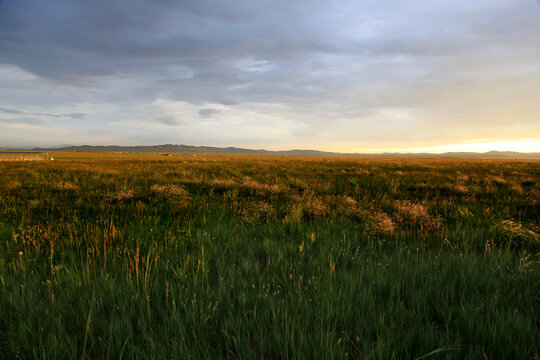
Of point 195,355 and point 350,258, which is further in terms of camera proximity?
point 350,258

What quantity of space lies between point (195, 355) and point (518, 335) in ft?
7.79

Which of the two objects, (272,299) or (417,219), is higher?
(417,219)

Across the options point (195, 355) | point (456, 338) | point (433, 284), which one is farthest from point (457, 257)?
point (195, 355)

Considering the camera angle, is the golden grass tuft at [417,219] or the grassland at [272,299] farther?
the golden grass tuft at [417,219]

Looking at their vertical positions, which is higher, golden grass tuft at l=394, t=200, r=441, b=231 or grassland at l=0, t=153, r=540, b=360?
golden grass tuft at l=394, t=200, r=441, b=231

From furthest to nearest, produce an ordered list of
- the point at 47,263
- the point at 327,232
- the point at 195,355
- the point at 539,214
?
the point at 539,214 < the point at 327,232 < the point at 47,263 < the point at 195,355

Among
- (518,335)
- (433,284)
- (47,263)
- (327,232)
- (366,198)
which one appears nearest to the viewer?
(518,335)

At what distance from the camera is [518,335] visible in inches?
64.4

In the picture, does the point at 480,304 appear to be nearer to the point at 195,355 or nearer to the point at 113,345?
the point at 195,355

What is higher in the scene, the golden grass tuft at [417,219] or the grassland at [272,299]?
the golden grass tuft at [417,219]

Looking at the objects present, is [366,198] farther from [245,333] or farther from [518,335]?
[245,333]

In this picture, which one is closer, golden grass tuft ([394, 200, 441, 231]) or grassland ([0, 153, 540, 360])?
grassland ([0, 153, 540, 360])

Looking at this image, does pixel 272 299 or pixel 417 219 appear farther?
pixel 417 219

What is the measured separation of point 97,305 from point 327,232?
3257 mm
